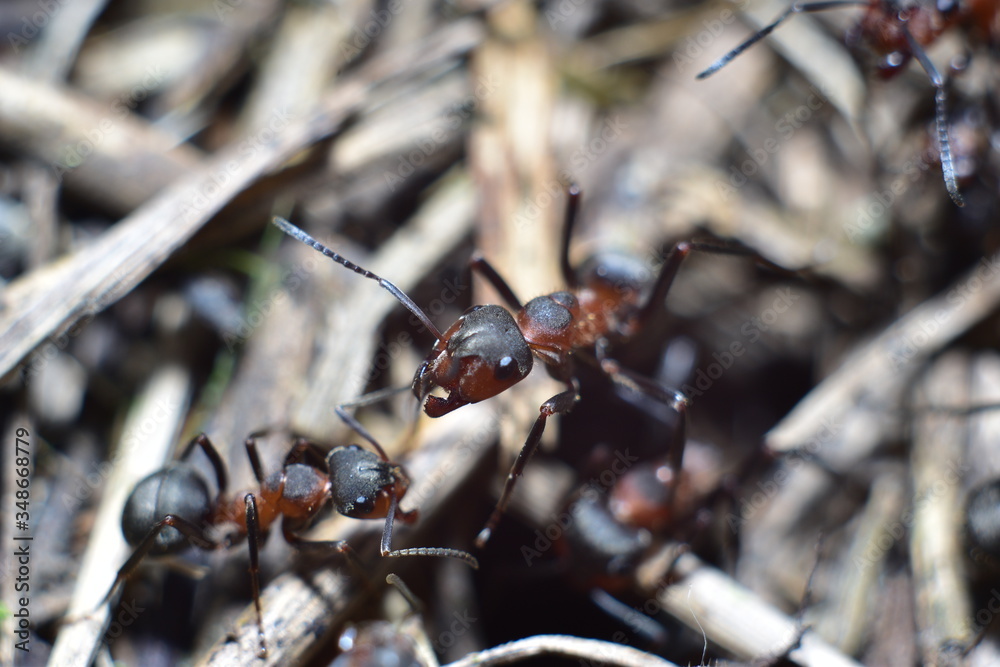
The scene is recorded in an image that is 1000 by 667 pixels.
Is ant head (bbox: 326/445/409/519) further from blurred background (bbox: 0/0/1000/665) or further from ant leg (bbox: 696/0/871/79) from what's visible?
ant leg (bbox: 696/0/871/79)

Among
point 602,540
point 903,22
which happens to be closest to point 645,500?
point 602,540

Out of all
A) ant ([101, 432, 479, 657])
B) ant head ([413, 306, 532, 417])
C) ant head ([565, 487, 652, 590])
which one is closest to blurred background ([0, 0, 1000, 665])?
ant head ([565, 487, 652, 590])

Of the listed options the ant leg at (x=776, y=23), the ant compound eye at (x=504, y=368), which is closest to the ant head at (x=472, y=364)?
the ant compound eye at (x=504, y=368)

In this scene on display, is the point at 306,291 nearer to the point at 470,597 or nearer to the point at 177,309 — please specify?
the point at 177,309

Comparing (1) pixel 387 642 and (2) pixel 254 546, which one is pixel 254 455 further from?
(1) pixel 387 642

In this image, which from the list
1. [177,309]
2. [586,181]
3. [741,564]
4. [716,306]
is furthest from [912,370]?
[177,309]
